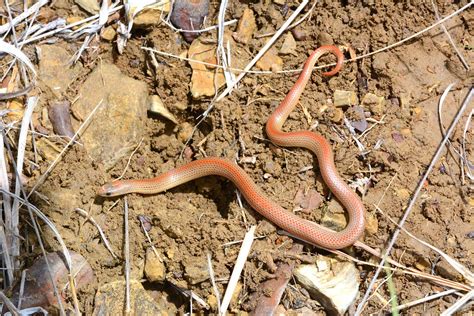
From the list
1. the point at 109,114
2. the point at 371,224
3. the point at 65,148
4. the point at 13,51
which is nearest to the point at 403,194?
the point at 371,224

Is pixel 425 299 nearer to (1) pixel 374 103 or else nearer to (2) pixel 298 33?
(1) pixel 374 103

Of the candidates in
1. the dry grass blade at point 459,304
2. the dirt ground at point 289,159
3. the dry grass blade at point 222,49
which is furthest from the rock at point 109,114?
the dry grass blade at point 459,304

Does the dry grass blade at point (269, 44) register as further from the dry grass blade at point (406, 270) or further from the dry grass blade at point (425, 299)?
the dry grass blade at point (425, 299)

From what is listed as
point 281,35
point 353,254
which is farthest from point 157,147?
point 353,254

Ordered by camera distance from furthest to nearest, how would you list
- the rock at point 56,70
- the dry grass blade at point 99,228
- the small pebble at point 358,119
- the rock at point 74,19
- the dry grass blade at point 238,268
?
the rock at point 74,19 < the rock at point 56,70 < the small pebble at point 358,119 < the dry grass blade at point 99,228 < the dry grass blade at point 238,268

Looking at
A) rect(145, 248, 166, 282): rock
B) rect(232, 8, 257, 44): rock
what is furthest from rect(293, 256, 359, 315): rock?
rect(232, 8, 257, 44): rock

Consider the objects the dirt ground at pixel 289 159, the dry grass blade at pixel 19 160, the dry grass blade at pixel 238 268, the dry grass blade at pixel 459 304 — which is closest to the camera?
the dry grass blade at pixel 459 304

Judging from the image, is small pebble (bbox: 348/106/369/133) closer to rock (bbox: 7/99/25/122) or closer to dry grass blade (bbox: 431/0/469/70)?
dry grass blade (bbox: 431/0/469/70)
